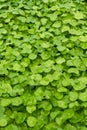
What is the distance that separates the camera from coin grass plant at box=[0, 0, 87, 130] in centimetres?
216

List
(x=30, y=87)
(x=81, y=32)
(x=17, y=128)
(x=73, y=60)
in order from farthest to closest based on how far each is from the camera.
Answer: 1. (x=81, y=32)
2. (x=73, y=60)
3. (x=30, y=87)
4. (x=17, y=128)

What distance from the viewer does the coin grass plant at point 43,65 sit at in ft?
7.09

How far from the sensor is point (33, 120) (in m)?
2.13

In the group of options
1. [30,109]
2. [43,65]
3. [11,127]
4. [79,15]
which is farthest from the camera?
[79,15]

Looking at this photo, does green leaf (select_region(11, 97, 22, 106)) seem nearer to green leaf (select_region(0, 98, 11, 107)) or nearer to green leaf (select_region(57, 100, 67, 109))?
green leaf (select_region(0, 98, 11, 107))

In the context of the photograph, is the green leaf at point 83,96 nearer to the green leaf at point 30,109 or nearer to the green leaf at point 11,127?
the green leaf at point 30,109

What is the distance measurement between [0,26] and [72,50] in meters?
0.95

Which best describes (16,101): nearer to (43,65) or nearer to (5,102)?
(5,102)

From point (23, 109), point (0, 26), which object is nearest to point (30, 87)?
point (23, 109)

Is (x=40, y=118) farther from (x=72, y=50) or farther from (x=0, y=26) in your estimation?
(x=0, y=26)

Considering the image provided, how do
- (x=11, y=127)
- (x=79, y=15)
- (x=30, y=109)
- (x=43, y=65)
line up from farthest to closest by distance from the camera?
(x=79, y=15) < (x=43, y=65) < (x=30, y=109) < (x=11, y=127)

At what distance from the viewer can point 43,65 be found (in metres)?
2.61

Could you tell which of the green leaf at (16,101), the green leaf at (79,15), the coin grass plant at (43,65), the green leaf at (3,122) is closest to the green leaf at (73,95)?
the coin grass plant at (43,65)

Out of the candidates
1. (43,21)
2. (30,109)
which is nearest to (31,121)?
(30,109)
